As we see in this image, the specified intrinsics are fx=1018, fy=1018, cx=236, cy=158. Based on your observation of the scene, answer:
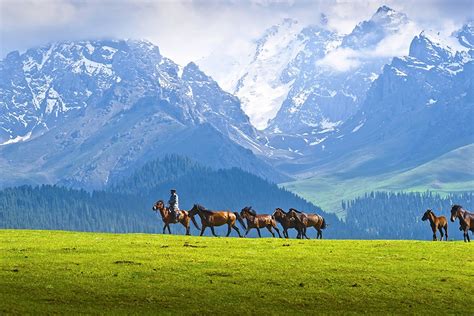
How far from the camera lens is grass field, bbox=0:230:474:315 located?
5475cm

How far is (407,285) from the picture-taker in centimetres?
6056

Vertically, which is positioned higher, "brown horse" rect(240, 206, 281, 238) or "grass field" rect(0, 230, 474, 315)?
"brown horse" rect(240, 206, 281, 238)

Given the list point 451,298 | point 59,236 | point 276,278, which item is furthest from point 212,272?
point 59,236

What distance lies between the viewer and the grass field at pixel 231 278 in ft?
180

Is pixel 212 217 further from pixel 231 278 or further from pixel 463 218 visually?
pixel 231 278

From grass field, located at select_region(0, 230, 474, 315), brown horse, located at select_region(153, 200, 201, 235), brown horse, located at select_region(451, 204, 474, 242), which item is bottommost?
grass field, located at select_region(0, 230, 474, 315)

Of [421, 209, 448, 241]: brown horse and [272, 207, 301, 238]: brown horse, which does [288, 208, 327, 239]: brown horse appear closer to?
[272, 207, 301, 238]: brown horse

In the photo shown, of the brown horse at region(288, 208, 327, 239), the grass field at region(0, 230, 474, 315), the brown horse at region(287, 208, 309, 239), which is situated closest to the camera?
the grass field at region(0, 230, 474, 315)

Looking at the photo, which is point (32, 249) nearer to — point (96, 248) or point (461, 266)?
point (96, 248)

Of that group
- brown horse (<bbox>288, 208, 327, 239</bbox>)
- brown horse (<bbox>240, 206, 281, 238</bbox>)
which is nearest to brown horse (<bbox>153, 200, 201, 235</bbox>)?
brown horse (<bbox>240, 206, 281, 238</bbox>)

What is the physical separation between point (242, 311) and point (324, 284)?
26.7ft

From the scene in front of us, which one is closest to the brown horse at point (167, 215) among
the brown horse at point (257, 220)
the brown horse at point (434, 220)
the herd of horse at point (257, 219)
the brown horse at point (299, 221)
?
the herd of horse at point (257, 219)

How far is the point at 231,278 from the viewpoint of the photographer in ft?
200

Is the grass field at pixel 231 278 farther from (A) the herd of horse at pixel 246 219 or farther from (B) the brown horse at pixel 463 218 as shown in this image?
(A) the herd of horse at pixel 246 219
